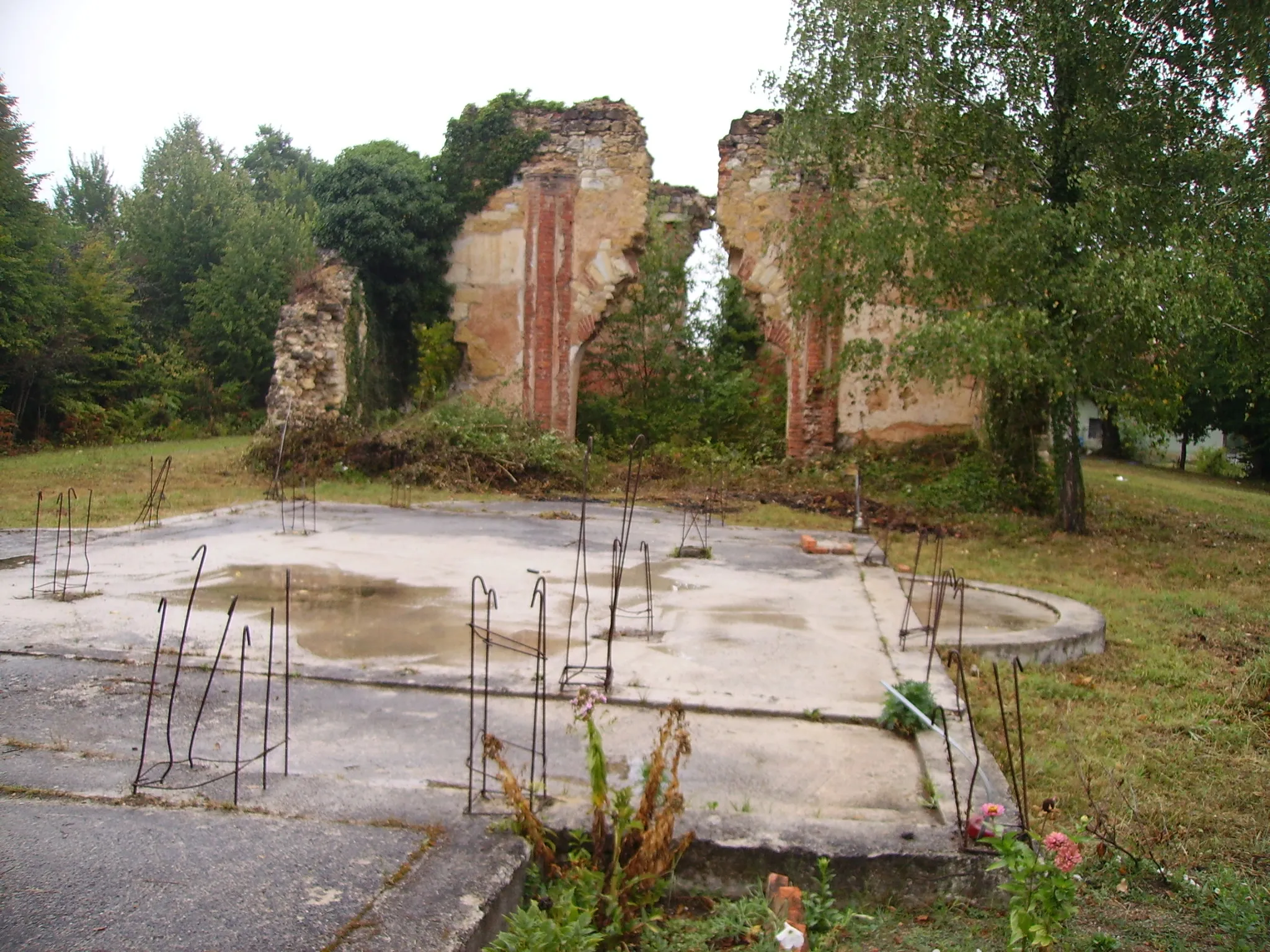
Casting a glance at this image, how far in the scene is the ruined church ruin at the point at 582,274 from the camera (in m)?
16.8

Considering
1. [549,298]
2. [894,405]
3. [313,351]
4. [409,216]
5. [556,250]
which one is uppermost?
[409,216]

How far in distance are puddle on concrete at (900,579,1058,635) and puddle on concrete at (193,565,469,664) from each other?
2.81 meters

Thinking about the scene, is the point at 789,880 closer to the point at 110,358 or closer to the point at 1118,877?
the point at 1118,877

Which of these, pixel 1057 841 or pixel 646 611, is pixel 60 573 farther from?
pixel 1057 841

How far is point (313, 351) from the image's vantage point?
16.1 metres

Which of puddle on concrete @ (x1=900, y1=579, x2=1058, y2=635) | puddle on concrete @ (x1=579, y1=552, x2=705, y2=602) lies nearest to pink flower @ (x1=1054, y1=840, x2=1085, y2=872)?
puddle on concrete @ (x1=900, y1=579, x2=1058, y2=635)

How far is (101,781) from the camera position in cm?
315

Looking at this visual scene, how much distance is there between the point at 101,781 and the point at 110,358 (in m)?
21.6

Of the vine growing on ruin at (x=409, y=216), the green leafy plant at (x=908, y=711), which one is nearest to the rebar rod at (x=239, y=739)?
the green leafy plant at (x=908, y=711)

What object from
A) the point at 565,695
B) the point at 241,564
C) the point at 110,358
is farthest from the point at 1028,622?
the point at 110,358

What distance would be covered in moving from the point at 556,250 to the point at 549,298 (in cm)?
83

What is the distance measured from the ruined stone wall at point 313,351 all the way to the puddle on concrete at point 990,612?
10.9 m

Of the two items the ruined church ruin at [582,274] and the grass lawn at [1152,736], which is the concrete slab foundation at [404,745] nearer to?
the grass lawn at [1152,736]

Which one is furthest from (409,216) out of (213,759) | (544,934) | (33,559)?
(544,934)
